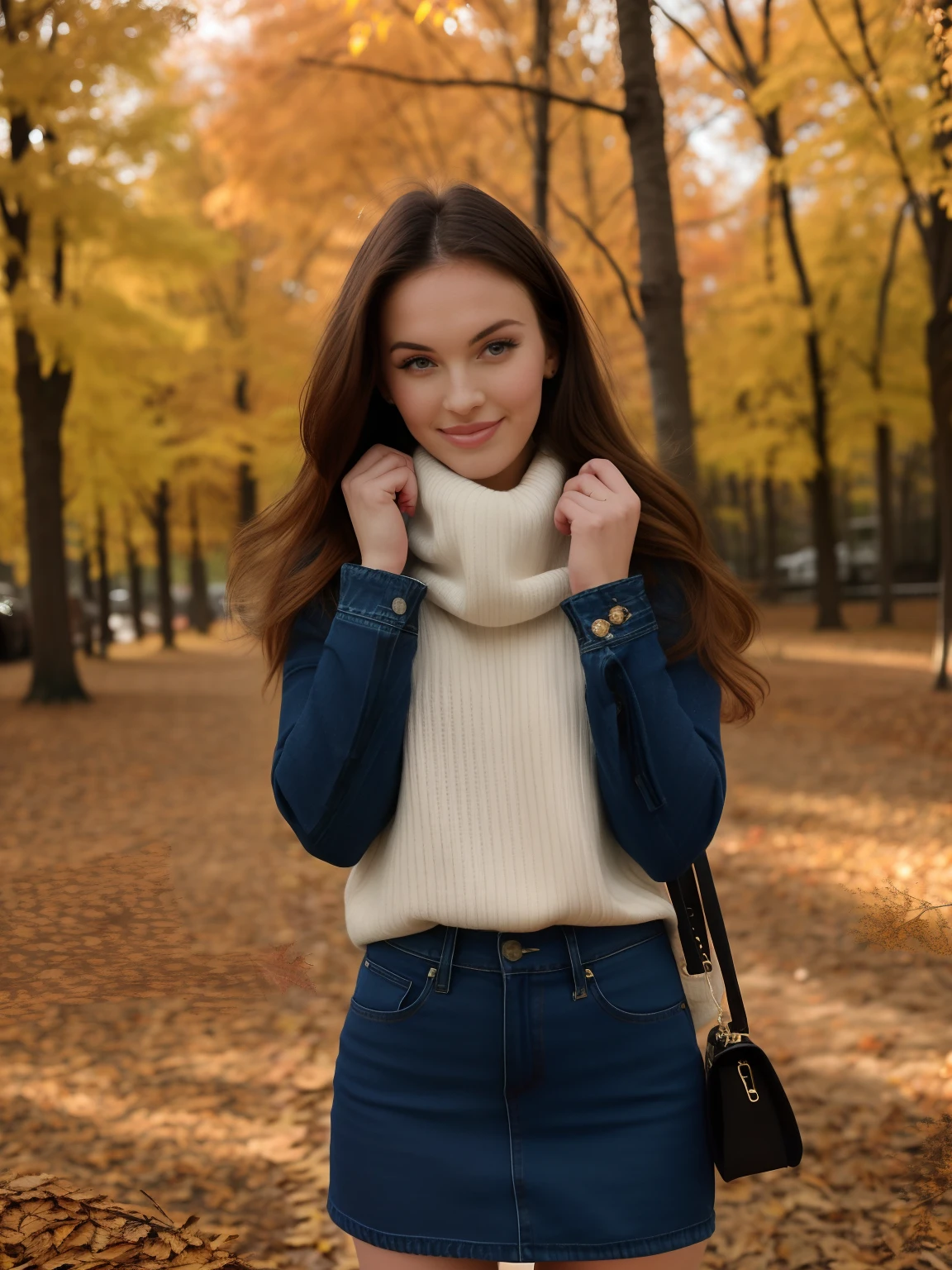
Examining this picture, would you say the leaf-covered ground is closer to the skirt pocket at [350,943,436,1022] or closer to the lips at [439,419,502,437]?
the skirt pocket at [350,943,436,1022]

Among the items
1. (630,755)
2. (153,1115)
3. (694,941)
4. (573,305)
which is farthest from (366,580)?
(153,1115)

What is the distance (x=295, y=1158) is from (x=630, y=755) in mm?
2779

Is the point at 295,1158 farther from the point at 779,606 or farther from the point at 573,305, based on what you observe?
the point at 779,606

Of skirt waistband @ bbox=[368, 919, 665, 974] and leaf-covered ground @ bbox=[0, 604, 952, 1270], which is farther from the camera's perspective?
leaf-covered ground @ bbox=[0, 604, 952, 1270]

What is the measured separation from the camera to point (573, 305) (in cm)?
185

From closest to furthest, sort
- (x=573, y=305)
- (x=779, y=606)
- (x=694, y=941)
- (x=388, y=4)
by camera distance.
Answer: (x=694, y=941) < (x=573, y=305) < (x=388, y=4) < (x=779, y=606)

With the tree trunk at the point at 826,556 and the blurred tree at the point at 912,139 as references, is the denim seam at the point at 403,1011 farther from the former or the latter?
the tree trunk at the point at 826,556

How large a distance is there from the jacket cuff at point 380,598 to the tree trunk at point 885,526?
57.5 ft

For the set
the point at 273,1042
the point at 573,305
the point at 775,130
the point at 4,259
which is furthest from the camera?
the point at 775,130

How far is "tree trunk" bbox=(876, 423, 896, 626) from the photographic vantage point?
18109 millimetres

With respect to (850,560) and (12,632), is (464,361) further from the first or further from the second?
(850,560)

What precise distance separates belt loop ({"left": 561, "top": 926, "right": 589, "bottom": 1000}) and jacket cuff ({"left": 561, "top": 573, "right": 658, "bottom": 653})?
0.39 m

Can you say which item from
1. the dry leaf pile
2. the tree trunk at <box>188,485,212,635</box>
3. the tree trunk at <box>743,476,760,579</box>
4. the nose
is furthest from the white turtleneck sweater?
the tree trunk at <box>743,476,760,579</box>

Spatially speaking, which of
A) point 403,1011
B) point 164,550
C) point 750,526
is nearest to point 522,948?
point 403,1011
